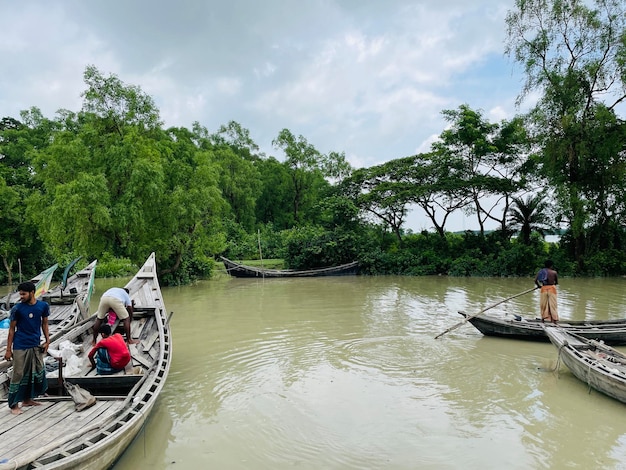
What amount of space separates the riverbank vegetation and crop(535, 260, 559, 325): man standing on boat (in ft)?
37.3

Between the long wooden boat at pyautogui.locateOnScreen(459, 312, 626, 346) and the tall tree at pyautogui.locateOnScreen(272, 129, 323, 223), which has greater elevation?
the tall tree at pyautogui.locateOnScreen(272, 129, 323, 223)

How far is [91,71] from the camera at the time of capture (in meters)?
17.1

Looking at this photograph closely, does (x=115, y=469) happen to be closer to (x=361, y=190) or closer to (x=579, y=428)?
(x=579, y=428)

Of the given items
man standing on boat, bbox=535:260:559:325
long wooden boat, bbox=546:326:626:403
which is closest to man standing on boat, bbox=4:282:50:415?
long wooden boat, bbox=546:326:626:403

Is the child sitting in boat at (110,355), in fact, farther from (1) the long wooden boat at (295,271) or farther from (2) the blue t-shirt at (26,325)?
(1) the long wooden boat at (295,271)

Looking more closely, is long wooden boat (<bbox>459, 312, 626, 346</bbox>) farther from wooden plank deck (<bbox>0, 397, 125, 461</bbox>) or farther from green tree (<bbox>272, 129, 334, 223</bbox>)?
green tree (<bbox>272, 129, 334, 223</bbox>)

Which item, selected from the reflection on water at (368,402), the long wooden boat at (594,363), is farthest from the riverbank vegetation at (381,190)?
the long wooden boat at (594,363)

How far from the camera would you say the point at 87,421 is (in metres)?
3.93

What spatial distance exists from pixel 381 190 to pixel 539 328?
16.6 metres

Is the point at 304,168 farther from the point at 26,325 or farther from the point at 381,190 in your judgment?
the point at 26,325

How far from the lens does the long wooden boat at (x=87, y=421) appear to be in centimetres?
323

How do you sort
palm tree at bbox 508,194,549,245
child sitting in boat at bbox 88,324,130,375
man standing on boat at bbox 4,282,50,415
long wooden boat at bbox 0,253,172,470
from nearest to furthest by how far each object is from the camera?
long wooden boat at bbox 0,253,172,470 < man standing on boat at bbox 4,282,50,415 < child sitting in boat at bbox 88,324,130,375 < palm tree at bbox 508,194,549,245

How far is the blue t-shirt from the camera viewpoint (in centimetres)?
427

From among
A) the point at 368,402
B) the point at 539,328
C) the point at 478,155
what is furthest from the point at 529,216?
the point at 368,402
